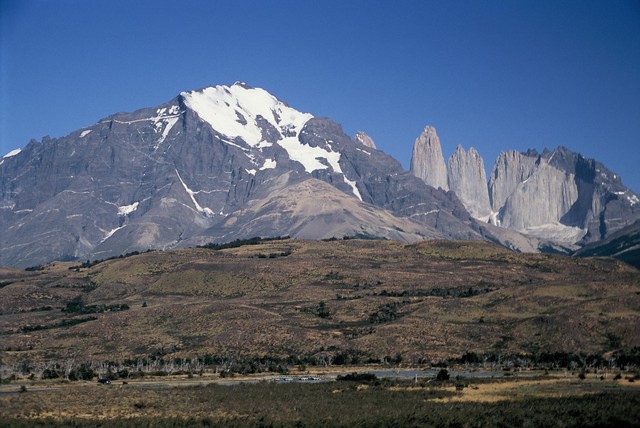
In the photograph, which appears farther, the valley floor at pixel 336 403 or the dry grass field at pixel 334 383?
the dry grass field at pixel 334 383

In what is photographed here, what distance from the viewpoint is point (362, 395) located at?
107750 millimetres

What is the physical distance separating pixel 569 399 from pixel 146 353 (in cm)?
10096

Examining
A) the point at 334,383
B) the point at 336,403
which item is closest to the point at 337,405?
the point at 336,403

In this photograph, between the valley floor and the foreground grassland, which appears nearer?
the foreground grassland

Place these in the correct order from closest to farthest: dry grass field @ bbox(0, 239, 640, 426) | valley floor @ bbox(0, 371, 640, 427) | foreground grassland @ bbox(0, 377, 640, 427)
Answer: foreground grassland @ bbox(0, 377, 640, 427)
valley floor @ bbox(0, 371, 640, 427)
dry grass field @ bbox(0, 239, 640, 426)

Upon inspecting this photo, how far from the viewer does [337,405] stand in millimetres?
Result: 99812

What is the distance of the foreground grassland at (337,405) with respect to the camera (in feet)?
289

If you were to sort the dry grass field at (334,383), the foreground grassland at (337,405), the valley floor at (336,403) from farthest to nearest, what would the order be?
the dry grass field at (334,383)
the valley floor at (336,403)
the foreground grassland at (337,405)

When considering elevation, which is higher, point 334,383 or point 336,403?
point 334,383

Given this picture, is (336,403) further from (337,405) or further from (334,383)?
(334,383)

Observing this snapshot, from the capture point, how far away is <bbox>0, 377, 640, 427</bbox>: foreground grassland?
88.1m

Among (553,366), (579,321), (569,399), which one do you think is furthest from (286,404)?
(579,321)

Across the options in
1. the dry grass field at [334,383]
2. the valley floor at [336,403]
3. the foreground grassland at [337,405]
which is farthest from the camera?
the dry grass field at [334,383]

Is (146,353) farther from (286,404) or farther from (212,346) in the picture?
(286,404)
